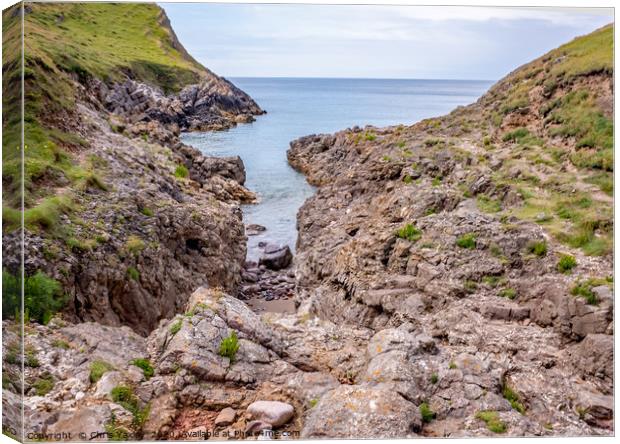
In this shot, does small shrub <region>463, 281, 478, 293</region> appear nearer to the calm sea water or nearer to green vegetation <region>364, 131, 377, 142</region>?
the calm sea water

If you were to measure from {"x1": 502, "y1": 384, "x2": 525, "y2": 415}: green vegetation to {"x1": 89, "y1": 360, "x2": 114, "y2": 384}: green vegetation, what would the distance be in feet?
20.9

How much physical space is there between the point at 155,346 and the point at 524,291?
7709 mm

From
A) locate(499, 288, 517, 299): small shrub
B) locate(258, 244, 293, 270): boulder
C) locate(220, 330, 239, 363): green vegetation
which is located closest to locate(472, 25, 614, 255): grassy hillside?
locate(499, 288, 517, 299): small shrub

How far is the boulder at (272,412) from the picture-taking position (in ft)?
25.3

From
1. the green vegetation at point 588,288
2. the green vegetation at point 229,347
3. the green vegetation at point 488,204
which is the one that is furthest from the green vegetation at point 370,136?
the green vegetation at point 229,347

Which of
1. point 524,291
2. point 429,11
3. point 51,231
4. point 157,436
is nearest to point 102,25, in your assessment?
point 51,231

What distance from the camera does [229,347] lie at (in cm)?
889

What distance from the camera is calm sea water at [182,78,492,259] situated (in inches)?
509

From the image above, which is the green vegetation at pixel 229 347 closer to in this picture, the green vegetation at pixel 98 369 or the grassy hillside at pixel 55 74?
the green vegetation at pixel 98 369

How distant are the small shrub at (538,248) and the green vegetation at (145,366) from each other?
334 inches

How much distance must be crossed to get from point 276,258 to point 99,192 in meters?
11.7

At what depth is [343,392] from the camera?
25.0ft

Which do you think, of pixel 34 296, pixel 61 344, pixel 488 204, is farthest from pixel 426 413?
pixel 488 204

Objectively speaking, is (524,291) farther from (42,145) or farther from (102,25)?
(42,145)
